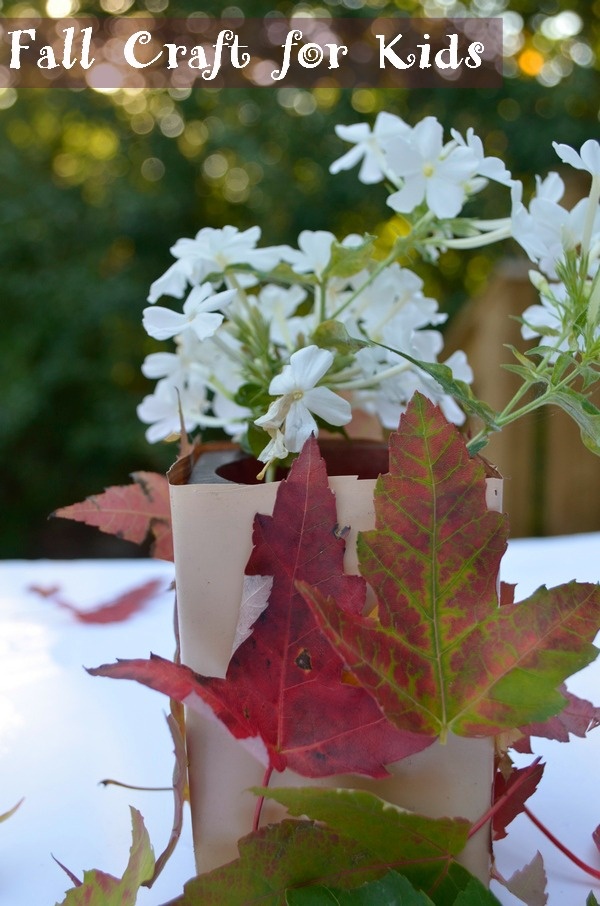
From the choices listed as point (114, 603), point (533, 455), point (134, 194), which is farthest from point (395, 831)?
point (134, 194)

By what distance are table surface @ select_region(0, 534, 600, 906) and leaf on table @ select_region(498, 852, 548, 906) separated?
0.01 meters

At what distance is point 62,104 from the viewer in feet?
8.25

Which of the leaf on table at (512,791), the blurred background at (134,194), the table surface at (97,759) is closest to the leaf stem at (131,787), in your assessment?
the table surface at (97,759)

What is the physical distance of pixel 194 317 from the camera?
0.92 ft

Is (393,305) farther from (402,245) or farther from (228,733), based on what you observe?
(228,733)

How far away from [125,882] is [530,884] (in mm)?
123

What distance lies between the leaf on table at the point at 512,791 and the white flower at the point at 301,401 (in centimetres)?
12

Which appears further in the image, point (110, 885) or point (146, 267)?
point (146, 267)

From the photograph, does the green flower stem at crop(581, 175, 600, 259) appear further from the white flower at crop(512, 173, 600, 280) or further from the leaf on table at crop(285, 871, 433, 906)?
the leaf on table at crop(285, 871, 433, 906)

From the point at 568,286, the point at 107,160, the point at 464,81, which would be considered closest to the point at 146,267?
the point at 107,160

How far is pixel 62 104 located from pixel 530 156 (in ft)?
4.60

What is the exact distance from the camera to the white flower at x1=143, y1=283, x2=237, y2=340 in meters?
0.27

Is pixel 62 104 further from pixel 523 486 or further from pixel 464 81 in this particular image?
pixel 523 486

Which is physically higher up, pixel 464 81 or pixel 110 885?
pixel 464 81
